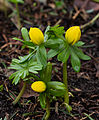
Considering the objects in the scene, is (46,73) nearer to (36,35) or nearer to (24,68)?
(24,68)

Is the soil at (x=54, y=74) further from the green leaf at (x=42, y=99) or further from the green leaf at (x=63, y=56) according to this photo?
the green leaf at (x=63, y=56)

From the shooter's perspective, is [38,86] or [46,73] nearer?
[38,86]

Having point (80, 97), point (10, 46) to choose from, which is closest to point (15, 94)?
point (80, 97)

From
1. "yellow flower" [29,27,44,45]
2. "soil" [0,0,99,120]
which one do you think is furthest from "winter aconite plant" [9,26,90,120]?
"soil" [0,0,99,120]

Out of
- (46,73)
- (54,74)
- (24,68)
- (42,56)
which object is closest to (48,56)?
(42,56)

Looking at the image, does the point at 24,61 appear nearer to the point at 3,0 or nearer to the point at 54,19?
the point at 54,19

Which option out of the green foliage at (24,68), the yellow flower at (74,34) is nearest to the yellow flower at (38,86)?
the green foliage at (24,68)

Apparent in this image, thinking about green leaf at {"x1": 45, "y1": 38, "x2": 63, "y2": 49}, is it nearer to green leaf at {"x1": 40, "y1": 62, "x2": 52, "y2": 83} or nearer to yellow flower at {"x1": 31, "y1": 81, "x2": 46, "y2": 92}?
green leaf at {"x1": 40, "y1": 62, "x2": 52, "y2": 83}
